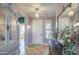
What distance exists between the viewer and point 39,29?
6.00 feet

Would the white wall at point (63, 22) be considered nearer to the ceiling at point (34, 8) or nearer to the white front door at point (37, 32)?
the ceiling at point (34, 8)

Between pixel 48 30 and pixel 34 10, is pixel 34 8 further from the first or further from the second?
pixel 48 30

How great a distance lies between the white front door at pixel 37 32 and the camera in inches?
71.6

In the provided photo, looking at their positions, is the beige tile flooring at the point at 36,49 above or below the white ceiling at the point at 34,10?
below

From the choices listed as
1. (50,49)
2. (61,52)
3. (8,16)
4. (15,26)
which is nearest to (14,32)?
(15,26)

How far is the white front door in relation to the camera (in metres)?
A: 1.82

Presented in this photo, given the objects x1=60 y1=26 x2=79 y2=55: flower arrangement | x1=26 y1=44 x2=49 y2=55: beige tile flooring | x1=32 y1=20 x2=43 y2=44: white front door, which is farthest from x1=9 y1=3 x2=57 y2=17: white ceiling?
x1=26 y1=44 x2=49 y2=55: beige tile flooring

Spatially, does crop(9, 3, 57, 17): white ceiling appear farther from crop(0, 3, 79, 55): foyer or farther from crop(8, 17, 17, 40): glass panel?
crop(8, 17, 17, 40): glass panel

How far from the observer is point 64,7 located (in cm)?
182

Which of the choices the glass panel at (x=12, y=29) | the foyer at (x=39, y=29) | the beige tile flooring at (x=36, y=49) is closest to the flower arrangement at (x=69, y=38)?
the foyer at (x=39, y=29)

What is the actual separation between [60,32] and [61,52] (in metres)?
0.30

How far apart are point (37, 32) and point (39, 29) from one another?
55 mm

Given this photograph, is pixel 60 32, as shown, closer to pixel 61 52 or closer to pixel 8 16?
pixel 61 52

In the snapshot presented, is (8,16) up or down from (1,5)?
Result: down
